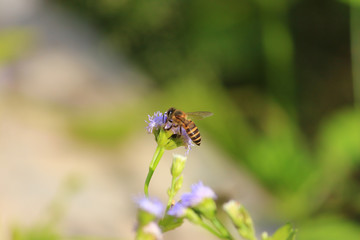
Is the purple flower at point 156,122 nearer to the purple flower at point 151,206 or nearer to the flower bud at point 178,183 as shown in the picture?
the flower bud at point 178,183

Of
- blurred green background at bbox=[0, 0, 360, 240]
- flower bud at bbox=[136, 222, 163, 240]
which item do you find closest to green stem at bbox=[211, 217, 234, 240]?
flower bud at bbox=[136, 222, 163, 240]

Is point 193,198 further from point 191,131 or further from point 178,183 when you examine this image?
point 191,131

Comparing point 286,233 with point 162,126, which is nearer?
point 286,233

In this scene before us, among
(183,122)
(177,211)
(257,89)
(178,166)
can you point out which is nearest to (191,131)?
(183,122)

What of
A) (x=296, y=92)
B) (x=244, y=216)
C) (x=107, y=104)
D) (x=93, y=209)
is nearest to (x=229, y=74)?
(x=296, y=92)

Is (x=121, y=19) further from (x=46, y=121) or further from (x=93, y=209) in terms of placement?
(x=93, y=209)
